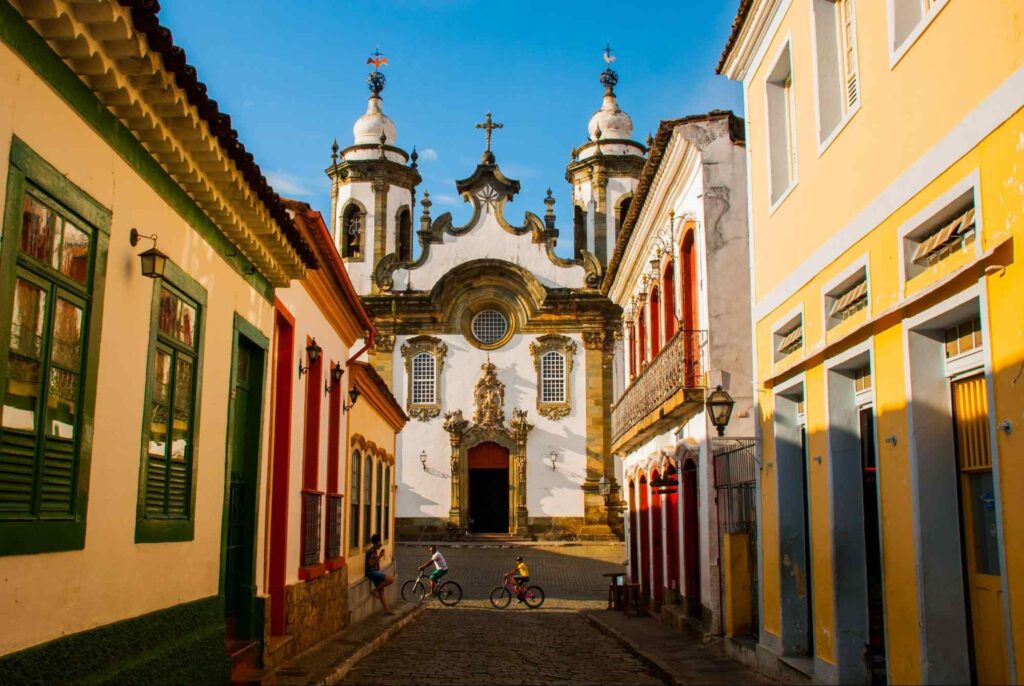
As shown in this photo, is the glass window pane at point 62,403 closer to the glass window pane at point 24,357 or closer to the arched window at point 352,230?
the glass window pane at point 24,357

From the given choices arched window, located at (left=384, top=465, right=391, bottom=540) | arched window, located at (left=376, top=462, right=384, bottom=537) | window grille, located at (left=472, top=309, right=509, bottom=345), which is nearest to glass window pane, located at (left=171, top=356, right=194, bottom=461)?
arched window, located at (left=376, top=462, right=384, bottom=537)

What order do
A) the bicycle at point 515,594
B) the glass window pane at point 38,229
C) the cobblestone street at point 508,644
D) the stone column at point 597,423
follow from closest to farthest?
the glass window pane at point 38,229, the cobblestone street at point 508,644, the bicycle at point 515,594, the stone column at point 597,423

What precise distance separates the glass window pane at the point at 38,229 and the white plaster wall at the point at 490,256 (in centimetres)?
3345

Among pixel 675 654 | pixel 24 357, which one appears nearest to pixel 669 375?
pixel 675 654

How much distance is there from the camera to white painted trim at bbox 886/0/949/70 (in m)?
6.93

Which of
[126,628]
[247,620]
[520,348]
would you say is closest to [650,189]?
[247,620]

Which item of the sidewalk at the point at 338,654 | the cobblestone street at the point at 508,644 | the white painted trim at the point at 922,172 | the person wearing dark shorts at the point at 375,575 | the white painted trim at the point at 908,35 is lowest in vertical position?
the cobblestone street at the point at 508,644

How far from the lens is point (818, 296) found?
9.55 meters

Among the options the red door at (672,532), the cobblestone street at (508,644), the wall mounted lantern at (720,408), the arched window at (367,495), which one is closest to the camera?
the cobblestone street at (508,644)

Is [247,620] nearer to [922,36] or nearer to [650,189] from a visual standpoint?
[922,36]

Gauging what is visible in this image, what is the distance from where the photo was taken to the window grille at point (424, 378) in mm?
38469

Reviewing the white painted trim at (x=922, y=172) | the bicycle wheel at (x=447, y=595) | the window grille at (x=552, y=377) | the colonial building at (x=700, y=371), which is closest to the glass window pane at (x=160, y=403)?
the white painted trim at (x=922, y=172)

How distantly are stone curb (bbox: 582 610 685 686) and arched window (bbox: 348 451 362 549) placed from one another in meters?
4.15

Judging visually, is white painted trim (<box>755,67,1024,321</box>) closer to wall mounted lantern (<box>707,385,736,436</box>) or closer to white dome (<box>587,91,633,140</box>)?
wall mounted lantern (<box>707,385,736,436</box>)
